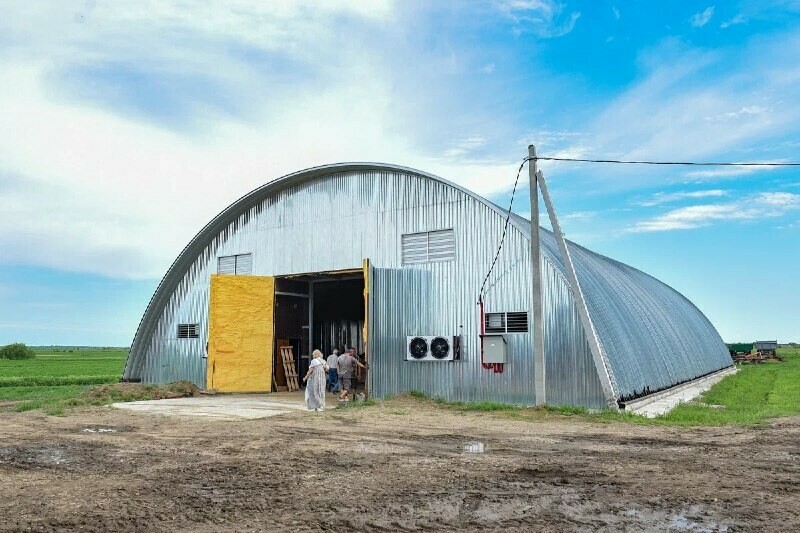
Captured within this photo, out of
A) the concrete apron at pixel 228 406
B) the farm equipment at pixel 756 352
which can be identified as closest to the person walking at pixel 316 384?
the concrete apron at pixel 228 406

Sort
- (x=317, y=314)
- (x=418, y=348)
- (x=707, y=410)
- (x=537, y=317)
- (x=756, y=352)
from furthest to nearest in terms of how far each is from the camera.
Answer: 1. (x=756, y=352)
2. (x=317, y=314)
3. (x=418, y=348)
4. (x=707, y=410)
5. (x=537, y=317)

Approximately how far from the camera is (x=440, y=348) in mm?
17641

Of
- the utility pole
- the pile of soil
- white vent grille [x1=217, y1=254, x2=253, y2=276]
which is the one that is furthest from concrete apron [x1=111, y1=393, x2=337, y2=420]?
the utility pole

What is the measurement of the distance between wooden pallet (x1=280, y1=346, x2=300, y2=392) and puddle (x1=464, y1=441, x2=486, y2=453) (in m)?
12.6

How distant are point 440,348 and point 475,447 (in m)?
6.66

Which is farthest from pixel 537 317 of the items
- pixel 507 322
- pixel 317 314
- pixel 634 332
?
pixel 317 314

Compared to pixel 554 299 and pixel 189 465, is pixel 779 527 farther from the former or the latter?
pixel 554 299

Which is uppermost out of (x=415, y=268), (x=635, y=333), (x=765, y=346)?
(x=415, y=268)

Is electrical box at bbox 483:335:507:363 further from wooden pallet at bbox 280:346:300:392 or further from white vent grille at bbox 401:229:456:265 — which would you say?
wooden pallet at bbox 280:346:300:392

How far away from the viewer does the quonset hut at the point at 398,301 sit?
16500mm

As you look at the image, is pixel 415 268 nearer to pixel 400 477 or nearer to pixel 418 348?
pixel 418 348

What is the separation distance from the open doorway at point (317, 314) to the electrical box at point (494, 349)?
4114 mm

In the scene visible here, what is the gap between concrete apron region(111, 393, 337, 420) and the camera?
1634 cm

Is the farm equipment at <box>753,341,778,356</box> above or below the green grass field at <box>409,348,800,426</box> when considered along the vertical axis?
above
